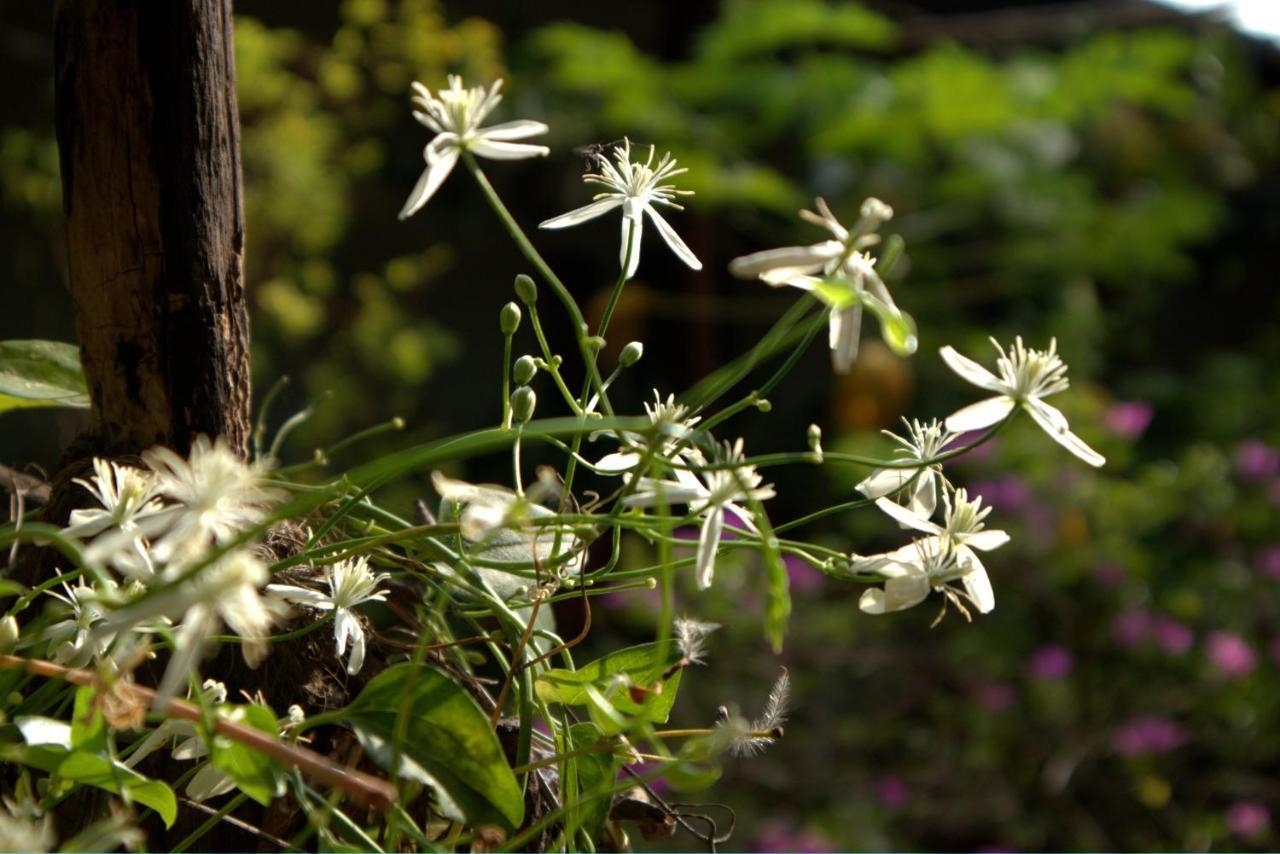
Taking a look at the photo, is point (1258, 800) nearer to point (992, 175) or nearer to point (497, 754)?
point (992, 175)

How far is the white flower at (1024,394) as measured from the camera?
1.05 ft

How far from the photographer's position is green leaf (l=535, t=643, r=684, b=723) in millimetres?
350

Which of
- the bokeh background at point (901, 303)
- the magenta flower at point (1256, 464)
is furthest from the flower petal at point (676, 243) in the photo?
the magenta flower at point (1256, 464)

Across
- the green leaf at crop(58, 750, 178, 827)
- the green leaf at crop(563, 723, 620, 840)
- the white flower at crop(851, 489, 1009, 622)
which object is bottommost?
the green leaf at crop(563, 723, 620, 840)

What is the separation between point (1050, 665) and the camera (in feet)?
7.04

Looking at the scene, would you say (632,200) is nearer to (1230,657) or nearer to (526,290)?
(526,290)

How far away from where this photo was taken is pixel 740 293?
3.21 m

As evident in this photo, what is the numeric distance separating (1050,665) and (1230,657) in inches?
11.5

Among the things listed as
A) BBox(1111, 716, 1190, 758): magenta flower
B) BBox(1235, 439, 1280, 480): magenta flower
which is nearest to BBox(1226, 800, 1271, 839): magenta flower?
BBox(1111, 716, 1190, 758): magenta flower

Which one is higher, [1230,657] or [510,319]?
[510,319]

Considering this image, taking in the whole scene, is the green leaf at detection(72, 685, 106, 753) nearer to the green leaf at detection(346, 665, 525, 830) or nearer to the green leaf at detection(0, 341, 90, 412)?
the green leaf at detection(346, 665, 525, 830)

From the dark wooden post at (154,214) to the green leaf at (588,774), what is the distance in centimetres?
17

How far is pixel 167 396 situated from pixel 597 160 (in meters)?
0.17

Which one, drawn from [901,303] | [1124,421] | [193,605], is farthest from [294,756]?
[901,303]
